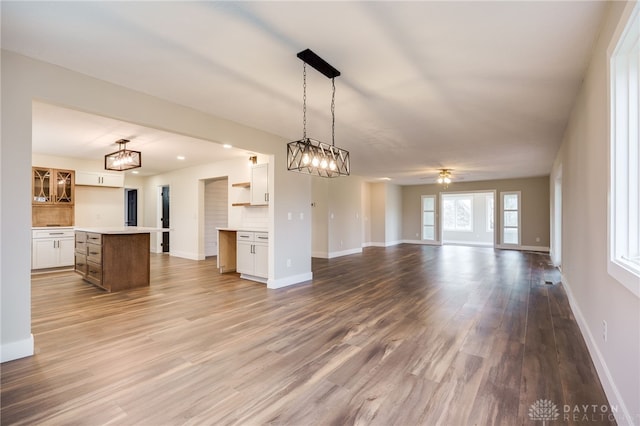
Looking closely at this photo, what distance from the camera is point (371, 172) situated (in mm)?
8594

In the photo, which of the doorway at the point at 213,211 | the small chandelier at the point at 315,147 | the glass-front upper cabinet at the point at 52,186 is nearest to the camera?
the small chandelier at the point at 315,147

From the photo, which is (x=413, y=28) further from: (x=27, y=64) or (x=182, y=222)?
(x=182, y=222)

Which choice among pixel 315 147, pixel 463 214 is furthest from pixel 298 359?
pixel 463 214

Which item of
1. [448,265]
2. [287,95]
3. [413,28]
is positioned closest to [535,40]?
[413,28]

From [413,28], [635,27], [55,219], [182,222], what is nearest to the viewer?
[635,27]

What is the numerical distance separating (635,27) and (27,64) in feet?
13.8

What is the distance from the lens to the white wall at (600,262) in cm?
157

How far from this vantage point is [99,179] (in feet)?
24.2

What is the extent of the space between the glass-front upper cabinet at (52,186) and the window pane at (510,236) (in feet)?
41.6

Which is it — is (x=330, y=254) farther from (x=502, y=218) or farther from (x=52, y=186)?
(x=52, y=186)

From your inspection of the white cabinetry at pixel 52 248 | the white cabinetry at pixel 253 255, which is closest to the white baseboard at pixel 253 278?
the white cabinetry at pixel 253 255

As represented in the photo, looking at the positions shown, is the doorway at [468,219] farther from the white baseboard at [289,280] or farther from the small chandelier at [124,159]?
the small chandelier at [124,159]

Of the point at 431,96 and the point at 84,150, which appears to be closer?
the point at 431,96

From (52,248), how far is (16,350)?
197 inches
